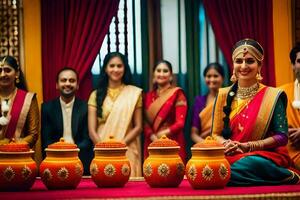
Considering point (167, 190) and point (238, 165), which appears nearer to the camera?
point (167, 190)

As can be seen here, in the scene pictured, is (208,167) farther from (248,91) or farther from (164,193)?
(248,91)

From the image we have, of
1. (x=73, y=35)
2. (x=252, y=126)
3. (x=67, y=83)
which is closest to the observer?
(x=252, y=126)

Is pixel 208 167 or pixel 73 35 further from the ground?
pixel 73 35

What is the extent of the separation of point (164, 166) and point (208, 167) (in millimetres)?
245

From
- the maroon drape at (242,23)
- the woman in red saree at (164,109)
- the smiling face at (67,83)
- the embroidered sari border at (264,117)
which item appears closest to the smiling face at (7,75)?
the smiling face at (67,83)

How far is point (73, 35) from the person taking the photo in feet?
20.9

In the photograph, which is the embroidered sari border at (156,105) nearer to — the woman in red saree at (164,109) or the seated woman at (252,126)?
the woman in red saree at (164,109)

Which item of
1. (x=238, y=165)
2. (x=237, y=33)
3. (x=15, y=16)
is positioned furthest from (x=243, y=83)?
(x=15, y=16)

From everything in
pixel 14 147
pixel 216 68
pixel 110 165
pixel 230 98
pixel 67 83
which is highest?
pixel 216 68

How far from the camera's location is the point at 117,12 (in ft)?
21.2

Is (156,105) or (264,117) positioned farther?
(156,105)

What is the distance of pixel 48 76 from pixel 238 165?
3.38 metres

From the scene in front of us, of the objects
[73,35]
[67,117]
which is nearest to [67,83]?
[67,117]

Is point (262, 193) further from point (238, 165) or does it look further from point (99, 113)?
point (99, 113)
